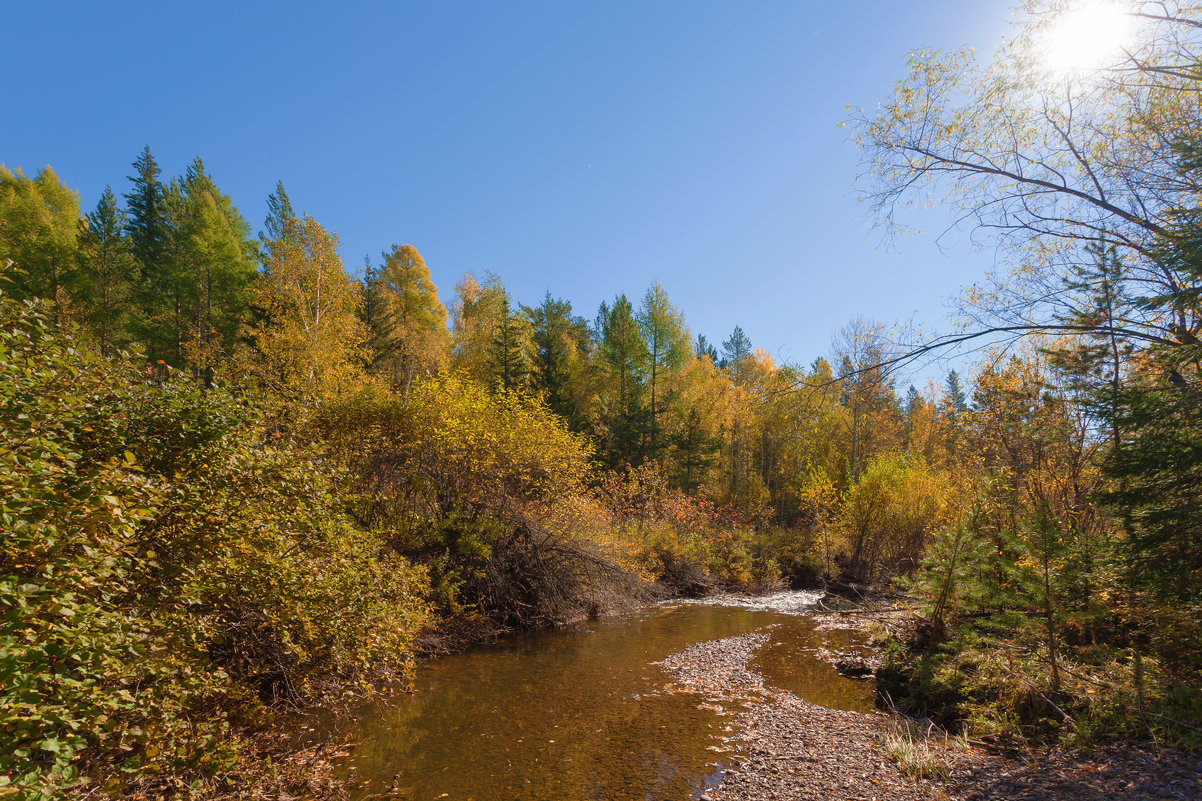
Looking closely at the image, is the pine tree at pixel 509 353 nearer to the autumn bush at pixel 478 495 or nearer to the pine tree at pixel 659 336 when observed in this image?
the pine tree at pixel 659 336

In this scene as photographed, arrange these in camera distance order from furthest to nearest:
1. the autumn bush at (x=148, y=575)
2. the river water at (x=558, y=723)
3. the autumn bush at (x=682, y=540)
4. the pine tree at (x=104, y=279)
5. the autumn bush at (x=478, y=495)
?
the pine tree at (x=104, y=279) < the autumn bush at (x=682, y=540) < the autumn bush at (x=478, y=495) < the river water at (x=558, y=723) < the autumn bush at (x=148, y=575)

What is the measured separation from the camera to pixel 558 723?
7730 mm

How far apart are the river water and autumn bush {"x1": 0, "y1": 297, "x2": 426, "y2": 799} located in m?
1.38

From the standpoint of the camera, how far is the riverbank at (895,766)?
5027 mm

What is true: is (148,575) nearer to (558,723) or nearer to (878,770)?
(558,723)

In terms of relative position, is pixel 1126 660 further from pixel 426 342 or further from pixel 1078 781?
pixel 426 342

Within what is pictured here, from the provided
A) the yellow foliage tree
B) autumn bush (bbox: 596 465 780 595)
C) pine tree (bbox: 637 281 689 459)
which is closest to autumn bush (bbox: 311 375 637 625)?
autumn bush (bbox: 596 465 780 595)

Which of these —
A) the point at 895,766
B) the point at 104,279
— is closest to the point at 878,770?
the point at 895,766

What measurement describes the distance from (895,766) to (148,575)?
814 centimetres

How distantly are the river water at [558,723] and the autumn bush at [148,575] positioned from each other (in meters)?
1.38

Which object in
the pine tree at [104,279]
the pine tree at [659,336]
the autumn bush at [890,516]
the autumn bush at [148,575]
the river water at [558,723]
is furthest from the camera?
the pine tree at [659,336]

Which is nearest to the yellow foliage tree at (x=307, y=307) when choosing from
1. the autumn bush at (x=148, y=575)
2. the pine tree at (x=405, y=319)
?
the pine tree at (x=405, y=319)

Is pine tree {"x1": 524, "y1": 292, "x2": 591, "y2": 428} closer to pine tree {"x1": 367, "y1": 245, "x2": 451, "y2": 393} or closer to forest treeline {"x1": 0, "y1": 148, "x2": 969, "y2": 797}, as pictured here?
forest treeline {"x1": 0, "y1": 148, "x2": 969, "y2": 797}

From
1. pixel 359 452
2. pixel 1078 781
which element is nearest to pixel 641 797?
pixel 1078 781
